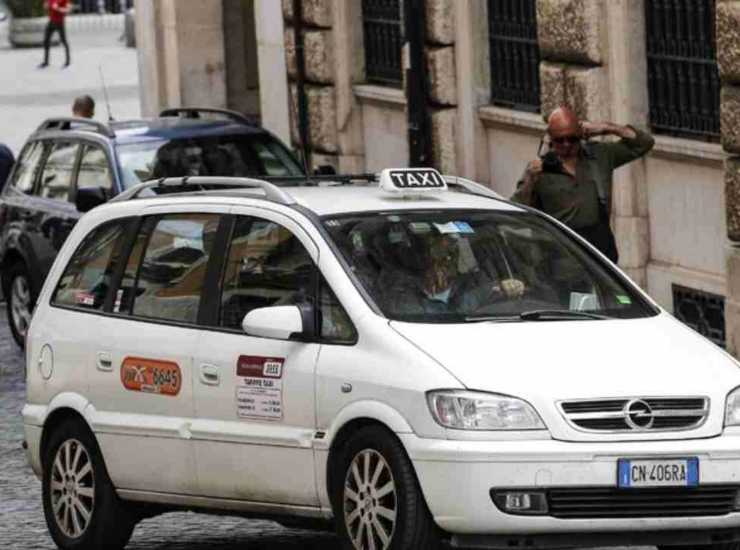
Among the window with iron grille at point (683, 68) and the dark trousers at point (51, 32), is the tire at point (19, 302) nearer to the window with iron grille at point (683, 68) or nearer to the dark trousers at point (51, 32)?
the window with iron grille at point (683, 68)

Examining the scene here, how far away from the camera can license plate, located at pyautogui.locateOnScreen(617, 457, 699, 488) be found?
350 inches

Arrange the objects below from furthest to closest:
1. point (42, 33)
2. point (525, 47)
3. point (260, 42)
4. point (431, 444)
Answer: point (42, 33), point (260, 42), point (525, 47), point (431, 444)

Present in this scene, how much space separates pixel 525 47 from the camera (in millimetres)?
19859

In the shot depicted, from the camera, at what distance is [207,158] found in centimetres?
1891

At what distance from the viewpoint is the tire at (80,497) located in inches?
416

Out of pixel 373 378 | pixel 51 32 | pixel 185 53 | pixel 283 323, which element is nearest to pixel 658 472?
pixel 373 378

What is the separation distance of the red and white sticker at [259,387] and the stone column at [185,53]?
20.4 meters

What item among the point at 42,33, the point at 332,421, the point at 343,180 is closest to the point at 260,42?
the point at 343,180

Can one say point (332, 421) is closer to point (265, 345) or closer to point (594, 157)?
point (265, 345)

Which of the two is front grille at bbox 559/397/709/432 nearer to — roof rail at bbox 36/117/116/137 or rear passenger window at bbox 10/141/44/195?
roof rail at bbox 36/117/116/137

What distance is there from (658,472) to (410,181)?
6.73 feet

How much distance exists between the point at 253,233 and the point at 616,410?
6.25 feet

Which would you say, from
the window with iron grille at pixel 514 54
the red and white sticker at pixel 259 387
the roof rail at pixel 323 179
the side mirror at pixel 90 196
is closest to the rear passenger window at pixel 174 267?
the red and white sticker at pixel 259 387

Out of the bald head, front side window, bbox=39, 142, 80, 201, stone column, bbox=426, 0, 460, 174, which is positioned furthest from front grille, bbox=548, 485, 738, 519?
stone column, bbox=426, 0, 460, 174
